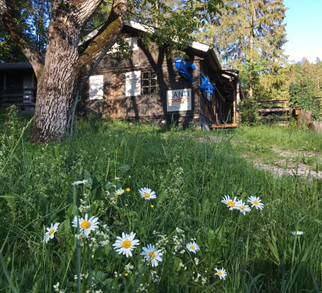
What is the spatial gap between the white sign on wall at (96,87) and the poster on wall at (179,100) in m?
3.84

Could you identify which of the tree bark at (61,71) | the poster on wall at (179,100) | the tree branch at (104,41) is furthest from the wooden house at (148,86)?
the tree bark at (61,71)

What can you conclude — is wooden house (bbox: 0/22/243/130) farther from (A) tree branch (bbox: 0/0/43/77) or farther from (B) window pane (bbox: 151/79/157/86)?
(A) tree branch (bbox: 0/0/43/77)

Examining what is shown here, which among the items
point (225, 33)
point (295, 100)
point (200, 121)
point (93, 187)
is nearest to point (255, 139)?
point (200, 121)

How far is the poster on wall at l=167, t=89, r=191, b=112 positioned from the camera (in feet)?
44.1

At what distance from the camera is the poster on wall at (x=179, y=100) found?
1343 centimetres

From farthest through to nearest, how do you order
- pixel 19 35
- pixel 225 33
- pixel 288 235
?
1. pixel 225 33
2. pixel 19 35
3. pixel 288 235

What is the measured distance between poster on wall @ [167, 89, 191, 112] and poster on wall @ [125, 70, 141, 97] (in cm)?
173

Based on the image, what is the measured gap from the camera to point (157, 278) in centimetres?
105

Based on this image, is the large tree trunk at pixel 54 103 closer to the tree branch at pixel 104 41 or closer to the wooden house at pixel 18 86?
the tree branch at pixel 104 41

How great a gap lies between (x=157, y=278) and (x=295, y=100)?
55.4ft

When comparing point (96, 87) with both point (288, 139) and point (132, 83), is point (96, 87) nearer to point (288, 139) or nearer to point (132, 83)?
point (132, 83)

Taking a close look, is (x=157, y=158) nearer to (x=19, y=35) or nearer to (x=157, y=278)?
(x=157, y=278)

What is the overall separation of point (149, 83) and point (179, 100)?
1936 mm

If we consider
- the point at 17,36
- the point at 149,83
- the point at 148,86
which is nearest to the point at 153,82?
the point at 149,83
